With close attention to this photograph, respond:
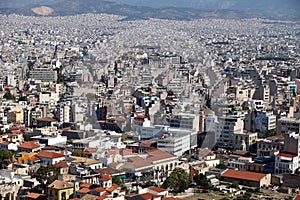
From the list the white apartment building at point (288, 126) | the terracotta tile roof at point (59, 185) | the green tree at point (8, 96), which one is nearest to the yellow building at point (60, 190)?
A: the terracotta tile roof at point (59, 185)

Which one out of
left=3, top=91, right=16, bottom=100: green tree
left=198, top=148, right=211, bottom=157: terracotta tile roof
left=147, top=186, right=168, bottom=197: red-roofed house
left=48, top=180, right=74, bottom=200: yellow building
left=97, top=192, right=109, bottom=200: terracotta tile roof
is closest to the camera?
left=97, top=192, right=109, bottom=200: terracotta tile roof

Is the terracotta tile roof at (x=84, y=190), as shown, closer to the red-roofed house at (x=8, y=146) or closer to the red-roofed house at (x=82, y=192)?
the red-roofed house at (x=82, y=192)

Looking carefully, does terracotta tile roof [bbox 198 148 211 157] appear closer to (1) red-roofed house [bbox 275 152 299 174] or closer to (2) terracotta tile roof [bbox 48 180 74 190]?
(1) red-roofed house [bbox 275 152 299 174]

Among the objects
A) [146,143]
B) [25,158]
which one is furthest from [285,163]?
[25,158]

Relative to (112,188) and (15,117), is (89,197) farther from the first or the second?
(15,117)

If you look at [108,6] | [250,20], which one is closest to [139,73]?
[250,20]

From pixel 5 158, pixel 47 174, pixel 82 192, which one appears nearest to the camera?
pixel 82 192

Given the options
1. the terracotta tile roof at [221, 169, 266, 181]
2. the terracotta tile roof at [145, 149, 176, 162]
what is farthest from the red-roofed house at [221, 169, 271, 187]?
Answer: the terracotta tile roof at [145, 149, 176, 162]
